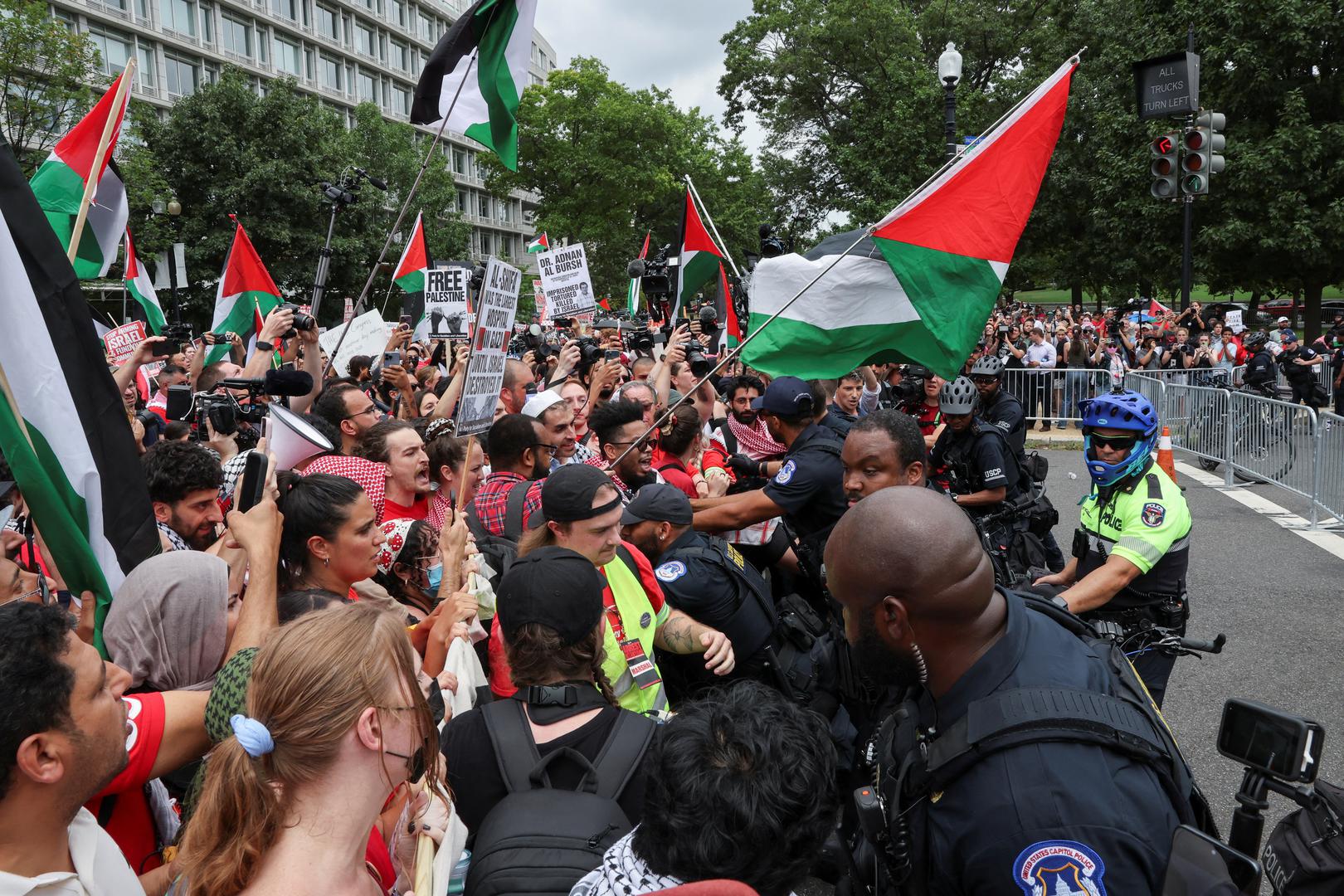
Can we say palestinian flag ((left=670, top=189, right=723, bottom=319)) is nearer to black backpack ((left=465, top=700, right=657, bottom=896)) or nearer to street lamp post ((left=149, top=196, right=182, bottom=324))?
street lamp post ((left=149, top=196, right=182, bottom=324))

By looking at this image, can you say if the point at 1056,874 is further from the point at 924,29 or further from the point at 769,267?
the point at 924,29

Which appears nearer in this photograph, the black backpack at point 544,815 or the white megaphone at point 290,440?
the black backpack at point 544,815

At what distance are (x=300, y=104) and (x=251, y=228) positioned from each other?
5.50 m

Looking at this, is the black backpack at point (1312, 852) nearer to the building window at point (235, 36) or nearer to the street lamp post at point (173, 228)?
the street lamp post at point (173, 228)

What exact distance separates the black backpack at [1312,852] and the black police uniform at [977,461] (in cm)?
457

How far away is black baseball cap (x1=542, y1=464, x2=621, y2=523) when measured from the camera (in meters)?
3.41

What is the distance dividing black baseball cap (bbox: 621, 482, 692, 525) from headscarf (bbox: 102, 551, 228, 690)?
174cm

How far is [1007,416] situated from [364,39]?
6690 cm

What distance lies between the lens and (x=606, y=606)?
3346mm

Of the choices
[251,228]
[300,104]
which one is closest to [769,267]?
[251,228]

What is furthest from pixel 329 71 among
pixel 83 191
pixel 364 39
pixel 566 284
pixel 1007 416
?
pixel 1007 416

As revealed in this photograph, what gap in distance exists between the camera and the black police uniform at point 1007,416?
304 inches

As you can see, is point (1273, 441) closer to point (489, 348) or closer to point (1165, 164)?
point (1165, 164)

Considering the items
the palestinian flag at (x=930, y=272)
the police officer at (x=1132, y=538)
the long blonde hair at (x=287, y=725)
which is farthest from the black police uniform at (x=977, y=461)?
the long blonde hair at (x=287, y=725)
